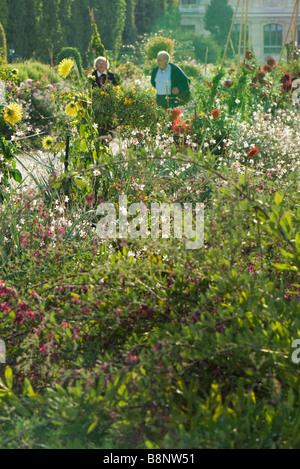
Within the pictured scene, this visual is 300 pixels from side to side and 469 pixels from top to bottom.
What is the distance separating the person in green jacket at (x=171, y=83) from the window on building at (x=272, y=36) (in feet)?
145

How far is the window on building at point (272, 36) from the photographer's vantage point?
49.4 meters

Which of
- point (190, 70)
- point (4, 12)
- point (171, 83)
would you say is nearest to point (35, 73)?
point (171, 83)

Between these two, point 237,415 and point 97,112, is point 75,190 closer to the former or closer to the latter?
point 97,112

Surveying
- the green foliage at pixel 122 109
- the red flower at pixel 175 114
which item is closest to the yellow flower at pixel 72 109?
the green foliage at pixel 122 109

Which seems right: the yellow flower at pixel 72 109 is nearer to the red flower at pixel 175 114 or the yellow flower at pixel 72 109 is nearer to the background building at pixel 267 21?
the red flower at pixel 175 114

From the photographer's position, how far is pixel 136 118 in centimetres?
530

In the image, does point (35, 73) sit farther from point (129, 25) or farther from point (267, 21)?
point (267, 21)

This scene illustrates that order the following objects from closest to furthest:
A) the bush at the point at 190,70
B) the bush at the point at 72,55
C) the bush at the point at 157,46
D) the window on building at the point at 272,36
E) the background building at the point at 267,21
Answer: the bush at the point at 72,55 → the bush at the point at 190,70 → the bush at the point at 157,46 → the background building at the point at 267,21 → the window on building at the point at 272,36

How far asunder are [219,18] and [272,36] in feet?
25.2

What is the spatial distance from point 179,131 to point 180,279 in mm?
3445

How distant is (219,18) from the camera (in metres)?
44.5

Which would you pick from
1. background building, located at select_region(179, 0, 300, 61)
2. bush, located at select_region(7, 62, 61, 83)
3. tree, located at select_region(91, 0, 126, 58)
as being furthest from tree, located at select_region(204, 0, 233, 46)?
bush, located at select_region(7, 62, 61, 83)

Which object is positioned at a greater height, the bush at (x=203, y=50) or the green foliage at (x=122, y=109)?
the bush at (x=203, y=50)

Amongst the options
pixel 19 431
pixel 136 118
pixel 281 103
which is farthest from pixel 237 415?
pixel 281 103
